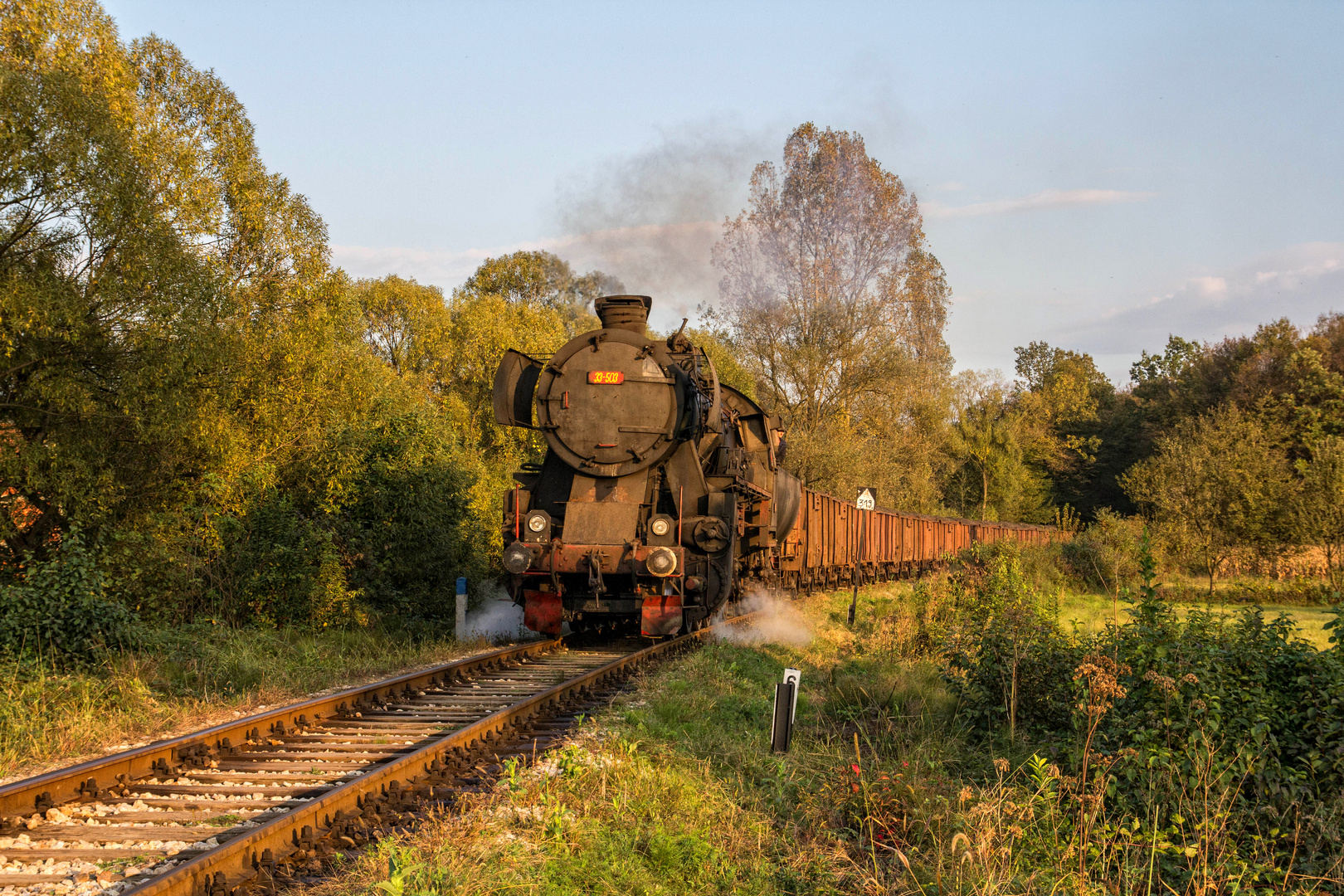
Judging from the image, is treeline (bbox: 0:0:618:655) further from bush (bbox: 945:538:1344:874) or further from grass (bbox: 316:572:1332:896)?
bush (bbox: 945:538:1344:874)

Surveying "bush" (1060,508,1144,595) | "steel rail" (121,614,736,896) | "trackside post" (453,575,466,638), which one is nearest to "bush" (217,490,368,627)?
"trackside post" (453,575,466,638)

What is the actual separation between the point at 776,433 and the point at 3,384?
36.9ft

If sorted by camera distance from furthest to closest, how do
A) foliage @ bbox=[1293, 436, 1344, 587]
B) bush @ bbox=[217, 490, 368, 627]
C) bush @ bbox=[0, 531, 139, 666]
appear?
foliage @ bbox=[1293, 436, 1344, 587]
bush @ bbox=[217, 490, 368, 627]
bush @ bbox=[0, 531, 139, 666]

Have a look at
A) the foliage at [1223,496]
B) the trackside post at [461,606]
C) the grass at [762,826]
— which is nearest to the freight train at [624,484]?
the trackside post at [461,606]

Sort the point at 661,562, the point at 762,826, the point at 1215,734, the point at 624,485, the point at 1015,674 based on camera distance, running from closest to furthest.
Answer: the point at 762,826 → the point at 1215,734 → the point at 1015,674 → the point at 661,562 → the point at 624,485

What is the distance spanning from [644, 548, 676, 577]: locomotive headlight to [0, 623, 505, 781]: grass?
2.71m

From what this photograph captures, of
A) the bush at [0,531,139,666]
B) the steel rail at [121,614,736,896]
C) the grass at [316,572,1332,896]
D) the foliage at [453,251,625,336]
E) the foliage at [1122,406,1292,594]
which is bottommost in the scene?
the grass at [316,572,1332,896]

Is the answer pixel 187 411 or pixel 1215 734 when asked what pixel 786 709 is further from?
pixel 187 411

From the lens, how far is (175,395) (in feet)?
40.0

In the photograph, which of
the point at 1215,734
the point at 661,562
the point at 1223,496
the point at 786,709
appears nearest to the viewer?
the point at 1215,734

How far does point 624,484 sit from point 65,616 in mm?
6199

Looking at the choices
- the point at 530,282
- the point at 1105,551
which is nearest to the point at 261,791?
the point at 1105,551

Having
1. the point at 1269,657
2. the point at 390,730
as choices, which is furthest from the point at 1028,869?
the point at 390,730

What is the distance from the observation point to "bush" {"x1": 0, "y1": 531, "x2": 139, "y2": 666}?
339 inches
